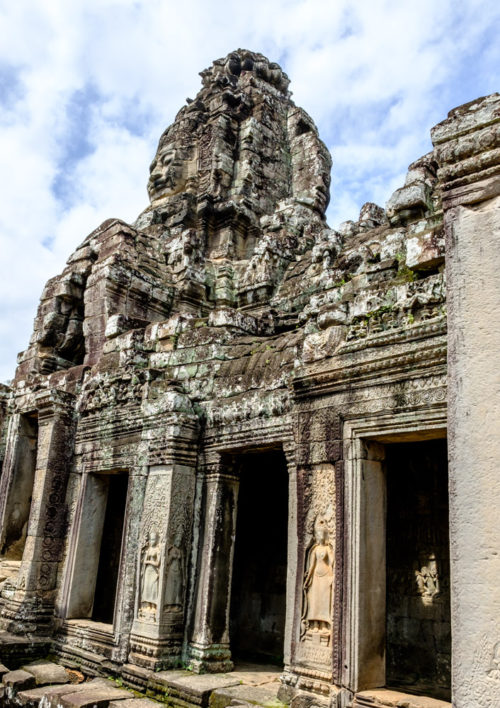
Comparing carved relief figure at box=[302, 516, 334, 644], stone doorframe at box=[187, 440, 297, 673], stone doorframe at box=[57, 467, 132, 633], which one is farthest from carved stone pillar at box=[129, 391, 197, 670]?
carved relief figure at box=[302, 516, 334, 644]

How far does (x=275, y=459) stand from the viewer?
9148 mm

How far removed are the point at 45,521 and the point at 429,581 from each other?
564 centimetres

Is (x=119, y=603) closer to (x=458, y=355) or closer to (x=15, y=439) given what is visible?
(x=15, y=439)

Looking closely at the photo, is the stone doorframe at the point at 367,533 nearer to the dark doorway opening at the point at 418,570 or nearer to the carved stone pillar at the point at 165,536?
the dark doorway opening at the point at 418,570

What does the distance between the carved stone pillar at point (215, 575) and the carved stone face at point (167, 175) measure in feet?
31.1

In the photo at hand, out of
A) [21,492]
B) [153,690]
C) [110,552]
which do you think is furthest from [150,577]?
[21,492]

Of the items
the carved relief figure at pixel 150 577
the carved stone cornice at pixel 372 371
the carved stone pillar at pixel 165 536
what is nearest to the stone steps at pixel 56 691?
the carved stone pillar at pixel 165 536

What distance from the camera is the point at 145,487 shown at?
7.97m

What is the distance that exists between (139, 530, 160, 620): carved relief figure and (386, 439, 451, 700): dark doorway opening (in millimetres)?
2808

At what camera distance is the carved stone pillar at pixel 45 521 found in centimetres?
887

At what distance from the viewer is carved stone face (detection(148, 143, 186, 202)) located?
15.1 meters

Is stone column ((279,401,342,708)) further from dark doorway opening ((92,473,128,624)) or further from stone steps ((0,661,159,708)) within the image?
dark doorway opening ((92,473,128,624))

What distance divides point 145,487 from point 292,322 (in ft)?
11.0

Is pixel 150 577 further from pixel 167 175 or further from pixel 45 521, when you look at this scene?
pixel 167 175
